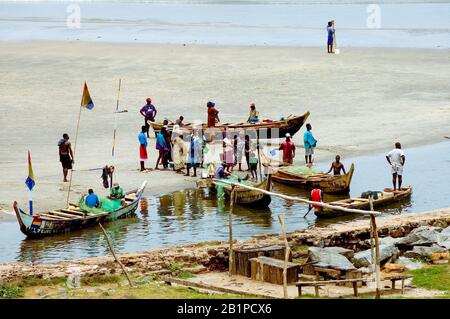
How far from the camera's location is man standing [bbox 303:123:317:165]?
30.4m

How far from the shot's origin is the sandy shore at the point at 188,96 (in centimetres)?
3122

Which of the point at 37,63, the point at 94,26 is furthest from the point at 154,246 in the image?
the point at 94,26

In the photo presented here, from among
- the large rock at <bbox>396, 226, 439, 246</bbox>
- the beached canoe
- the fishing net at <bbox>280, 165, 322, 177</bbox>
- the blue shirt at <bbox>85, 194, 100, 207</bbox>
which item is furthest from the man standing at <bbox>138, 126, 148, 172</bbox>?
the large rock at <bbox>396, 226, 439, 246</bbox>

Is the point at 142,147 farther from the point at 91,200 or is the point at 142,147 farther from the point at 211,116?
the point at 91,200

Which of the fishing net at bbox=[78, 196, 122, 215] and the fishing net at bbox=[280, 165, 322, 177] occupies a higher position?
the fishing net at bbox=[280, 165, 322, 177]

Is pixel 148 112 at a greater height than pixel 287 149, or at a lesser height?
greater

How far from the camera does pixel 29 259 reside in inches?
879

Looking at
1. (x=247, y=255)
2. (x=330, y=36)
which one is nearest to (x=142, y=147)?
(x=247, y=255)

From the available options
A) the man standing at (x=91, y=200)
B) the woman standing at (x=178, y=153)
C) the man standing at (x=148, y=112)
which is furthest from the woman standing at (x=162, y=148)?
the man standing at (x=91, y=200)

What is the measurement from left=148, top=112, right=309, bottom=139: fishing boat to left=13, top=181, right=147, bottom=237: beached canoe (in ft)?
24.5

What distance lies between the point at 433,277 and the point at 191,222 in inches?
293

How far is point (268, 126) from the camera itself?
111 ft

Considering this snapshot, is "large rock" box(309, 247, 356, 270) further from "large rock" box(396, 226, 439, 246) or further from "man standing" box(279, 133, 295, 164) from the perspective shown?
"man standing" box(279, 133, 295, 164)

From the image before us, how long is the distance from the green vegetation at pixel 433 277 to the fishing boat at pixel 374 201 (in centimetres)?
519
